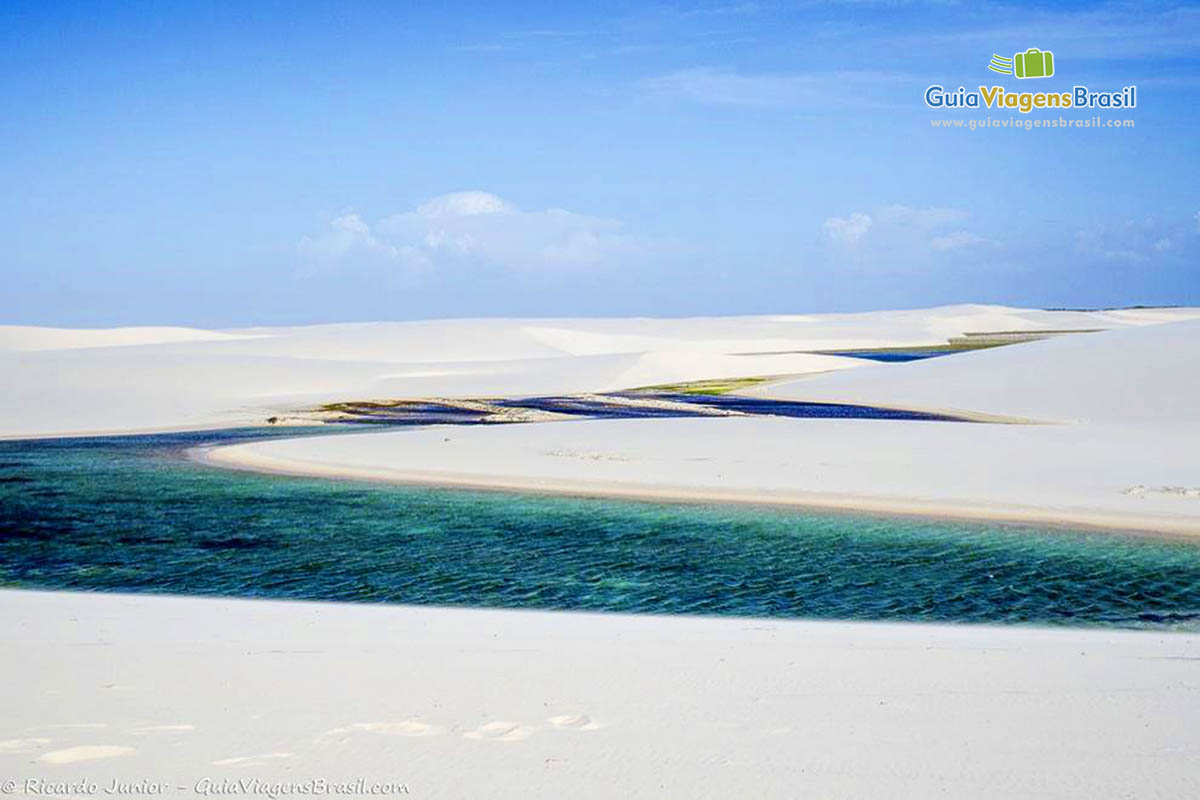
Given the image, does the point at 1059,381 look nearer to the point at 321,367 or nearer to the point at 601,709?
the point at 321,367

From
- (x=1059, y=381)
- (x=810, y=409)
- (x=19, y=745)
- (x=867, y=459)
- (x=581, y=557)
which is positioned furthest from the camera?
(x=1059, y=381)

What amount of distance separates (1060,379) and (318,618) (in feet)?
93.3

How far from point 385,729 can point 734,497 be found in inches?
481

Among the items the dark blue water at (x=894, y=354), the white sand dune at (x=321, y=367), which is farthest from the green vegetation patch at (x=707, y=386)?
the dark blue water at (x=894, y=354)

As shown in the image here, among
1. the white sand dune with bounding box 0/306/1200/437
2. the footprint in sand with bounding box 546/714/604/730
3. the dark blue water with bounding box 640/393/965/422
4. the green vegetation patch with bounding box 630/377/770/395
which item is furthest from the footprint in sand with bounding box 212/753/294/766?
the green vegetation patch with bounding box 630/377/770/395

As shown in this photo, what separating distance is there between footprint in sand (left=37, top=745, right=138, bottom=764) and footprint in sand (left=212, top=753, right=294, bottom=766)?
449mm

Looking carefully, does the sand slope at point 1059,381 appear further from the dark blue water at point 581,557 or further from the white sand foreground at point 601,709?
the white sand foreground at point 601,709

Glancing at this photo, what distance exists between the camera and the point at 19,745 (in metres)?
5.55

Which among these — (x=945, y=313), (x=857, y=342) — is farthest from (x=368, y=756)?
(x=945, y=313)

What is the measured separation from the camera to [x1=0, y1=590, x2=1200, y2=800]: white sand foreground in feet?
17.3

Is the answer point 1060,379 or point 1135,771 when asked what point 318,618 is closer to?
point 1135,771

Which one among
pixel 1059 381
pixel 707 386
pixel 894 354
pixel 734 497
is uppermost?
pixel 894 354

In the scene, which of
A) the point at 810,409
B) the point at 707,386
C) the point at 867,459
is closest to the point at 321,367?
the point at 707,386

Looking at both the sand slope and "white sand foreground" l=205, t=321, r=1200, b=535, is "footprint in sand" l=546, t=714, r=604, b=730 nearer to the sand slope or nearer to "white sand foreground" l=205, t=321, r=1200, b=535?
"white sand foreground" l=205, t=321, r=1200, b=535
